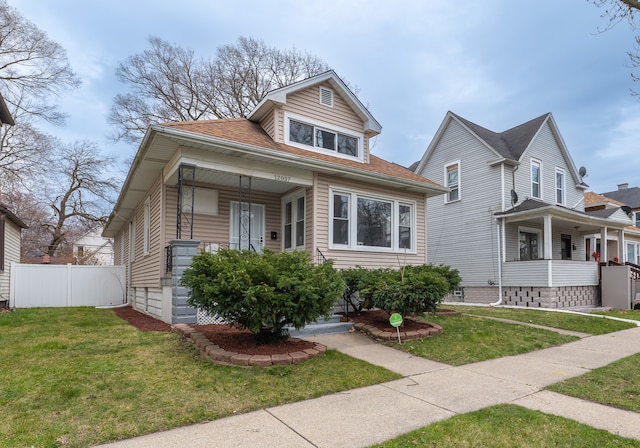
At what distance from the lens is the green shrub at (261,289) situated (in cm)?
510

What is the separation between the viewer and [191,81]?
2238cm

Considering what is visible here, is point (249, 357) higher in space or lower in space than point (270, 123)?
lower

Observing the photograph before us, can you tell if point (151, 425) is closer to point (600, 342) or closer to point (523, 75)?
point (600, 342)

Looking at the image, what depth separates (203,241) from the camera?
9.54 meters

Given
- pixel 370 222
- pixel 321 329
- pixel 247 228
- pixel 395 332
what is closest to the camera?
pixel 395 332

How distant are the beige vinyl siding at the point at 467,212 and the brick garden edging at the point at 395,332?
9.07 metres

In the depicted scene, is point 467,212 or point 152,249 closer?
point 152,249

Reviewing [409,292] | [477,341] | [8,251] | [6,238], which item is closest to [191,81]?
[6,238]

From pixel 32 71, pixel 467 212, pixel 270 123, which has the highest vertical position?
pixel 32 71

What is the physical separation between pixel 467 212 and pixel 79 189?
2485 centimetres

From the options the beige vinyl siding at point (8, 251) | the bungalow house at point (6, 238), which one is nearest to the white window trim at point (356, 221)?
Result: the bungalow house at point (6, 238)

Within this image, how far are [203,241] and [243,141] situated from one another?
2668 millimetres

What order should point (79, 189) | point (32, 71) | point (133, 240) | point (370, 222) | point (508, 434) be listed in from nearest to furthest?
point (508, 434)
point (370, 222)
point (133, 240)
point (32, 71)
point (79, 189)

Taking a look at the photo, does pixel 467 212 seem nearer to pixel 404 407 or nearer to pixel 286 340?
pixel 286 340
